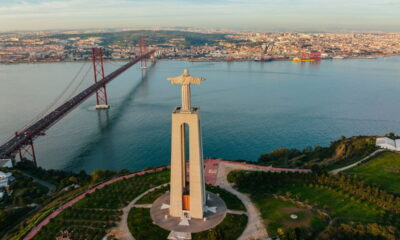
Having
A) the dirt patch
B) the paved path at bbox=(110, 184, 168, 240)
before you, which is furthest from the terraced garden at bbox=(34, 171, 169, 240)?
the dirt patch

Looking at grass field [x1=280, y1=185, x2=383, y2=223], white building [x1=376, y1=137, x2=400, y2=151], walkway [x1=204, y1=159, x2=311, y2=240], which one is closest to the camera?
walkway [x1=204, y1=159, x2=311, y2=240]

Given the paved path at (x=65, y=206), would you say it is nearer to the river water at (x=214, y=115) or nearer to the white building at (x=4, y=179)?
the river water at (x=214, y=115)

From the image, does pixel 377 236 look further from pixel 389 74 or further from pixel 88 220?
pixel 389 74

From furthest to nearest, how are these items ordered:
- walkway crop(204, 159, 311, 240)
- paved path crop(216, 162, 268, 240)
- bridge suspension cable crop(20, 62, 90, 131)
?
bridge suspension cable crop(20, 62, 90, 131) → walkway crop(204, 159, 311, 240) → paved path crop(216, 162, 268, 240)

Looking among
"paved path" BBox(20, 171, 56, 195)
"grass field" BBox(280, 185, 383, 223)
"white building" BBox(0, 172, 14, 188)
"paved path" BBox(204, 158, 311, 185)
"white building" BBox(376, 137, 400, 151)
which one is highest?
"white building" BBox(376, 137, 400, 151)

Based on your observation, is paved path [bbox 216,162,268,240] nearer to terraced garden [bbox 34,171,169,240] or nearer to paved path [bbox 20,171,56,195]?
terraced garden [bbox 34,171,169,240]

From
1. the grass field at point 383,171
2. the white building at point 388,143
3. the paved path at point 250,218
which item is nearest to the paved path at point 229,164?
the paved path at point 250,218

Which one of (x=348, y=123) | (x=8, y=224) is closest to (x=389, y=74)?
(x=348, y=123)
